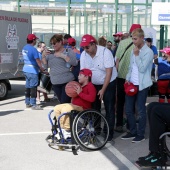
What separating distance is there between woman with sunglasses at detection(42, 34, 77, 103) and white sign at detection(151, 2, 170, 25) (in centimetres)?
990

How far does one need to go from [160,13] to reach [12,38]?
735 centimetres

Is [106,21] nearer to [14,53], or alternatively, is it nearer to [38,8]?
[38,8]

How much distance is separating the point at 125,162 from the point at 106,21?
17.6m

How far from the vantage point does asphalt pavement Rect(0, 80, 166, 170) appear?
5.00m

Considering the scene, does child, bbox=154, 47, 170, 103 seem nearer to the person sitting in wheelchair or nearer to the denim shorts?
the person sitting in wheelchair

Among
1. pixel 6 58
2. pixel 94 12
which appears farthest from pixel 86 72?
pixel 94 12

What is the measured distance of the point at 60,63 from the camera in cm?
646

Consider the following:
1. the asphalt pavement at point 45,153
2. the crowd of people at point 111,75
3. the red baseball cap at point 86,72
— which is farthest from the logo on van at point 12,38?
the red baseball cap at point 86,72

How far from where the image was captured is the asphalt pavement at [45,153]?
16.4ft

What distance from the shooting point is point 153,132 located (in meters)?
4.60

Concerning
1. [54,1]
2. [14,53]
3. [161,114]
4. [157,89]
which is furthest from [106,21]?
[161,114]

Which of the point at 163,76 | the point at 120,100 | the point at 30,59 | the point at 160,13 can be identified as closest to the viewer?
the point at 120,100

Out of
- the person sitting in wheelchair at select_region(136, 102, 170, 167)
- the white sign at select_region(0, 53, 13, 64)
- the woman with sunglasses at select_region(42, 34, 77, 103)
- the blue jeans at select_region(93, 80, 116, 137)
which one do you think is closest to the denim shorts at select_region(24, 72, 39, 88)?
the white sign at select_region(0, 53, 13, 64)

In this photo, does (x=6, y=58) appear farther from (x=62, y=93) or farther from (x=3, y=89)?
(x=62, y=93)
